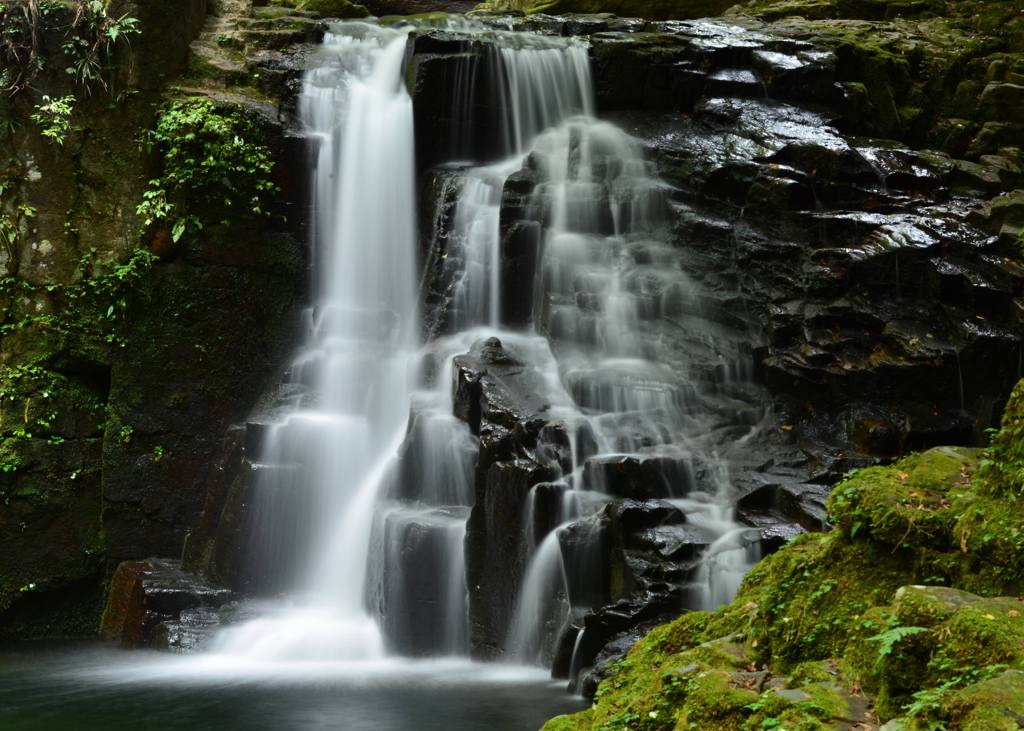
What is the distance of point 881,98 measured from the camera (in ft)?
47.5

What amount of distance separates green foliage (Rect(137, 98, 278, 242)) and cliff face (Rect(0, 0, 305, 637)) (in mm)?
215

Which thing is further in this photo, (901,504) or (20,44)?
(20,44)

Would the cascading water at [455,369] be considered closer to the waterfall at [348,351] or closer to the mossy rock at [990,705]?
the waterfall at [348,351]

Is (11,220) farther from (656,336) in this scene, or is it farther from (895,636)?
(895,636)

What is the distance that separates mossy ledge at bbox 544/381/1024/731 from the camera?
10.9 ft

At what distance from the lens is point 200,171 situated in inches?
448

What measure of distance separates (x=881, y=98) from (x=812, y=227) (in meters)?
4.39

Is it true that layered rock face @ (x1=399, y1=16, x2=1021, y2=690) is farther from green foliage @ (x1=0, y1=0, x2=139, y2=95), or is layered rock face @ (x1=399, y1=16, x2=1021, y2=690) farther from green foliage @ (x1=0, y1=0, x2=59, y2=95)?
green foliage @ (x1=0, y1=0, x2=59, y2=95)

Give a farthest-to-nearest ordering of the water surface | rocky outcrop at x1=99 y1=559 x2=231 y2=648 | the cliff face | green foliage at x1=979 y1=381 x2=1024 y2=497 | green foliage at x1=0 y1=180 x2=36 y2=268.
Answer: green foliage at x1=0 y1=180 x2=36 y2=268 < the cliff face < rocky outcrop at x1=99 y1=559 x2=231 y2=648 < the water surface < green foliage at x1=979 y1=381 x2=1024 y2=497

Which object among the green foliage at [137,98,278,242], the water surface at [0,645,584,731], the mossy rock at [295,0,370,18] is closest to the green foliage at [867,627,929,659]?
the water surface at [0,645,584,731]

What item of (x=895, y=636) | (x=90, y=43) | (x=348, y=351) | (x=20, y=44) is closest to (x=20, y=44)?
(x=20, y=44)

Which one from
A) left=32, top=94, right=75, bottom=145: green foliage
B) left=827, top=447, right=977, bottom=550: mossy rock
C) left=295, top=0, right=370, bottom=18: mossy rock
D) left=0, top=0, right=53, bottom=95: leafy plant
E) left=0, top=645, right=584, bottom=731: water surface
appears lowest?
left=0, top=645, right=584, bottom=731: water surface

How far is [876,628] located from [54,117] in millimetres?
11019

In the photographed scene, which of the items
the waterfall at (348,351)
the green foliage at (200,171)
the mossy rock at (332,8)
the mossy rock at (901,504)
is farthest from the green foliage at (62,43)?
the mossy rock at (901,504)
